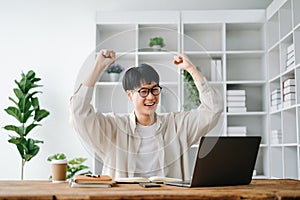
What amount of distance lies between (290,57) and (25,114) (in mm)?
2421

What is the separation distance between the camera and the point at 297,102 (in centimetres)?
359

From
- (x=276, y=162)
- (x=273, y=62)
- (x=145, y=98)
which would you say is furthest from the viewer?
(x=273, y=62)

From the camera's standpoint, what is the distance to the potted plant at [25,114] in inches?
164

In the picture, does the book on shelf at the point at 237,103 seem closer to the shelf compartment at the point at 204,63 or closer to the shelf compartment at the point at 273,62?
the shelf compartment at the point at 273,62

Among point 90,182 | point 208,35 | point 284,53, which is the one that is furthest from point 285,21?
point 90,182

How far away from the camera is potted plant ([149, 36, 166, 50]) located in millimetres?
1913

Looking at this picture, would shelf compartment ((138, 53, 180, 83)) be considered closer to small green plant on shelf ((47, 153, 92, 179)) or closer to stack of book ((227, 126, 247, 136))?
small green plant on shelf ((47, 153, 92, 179))

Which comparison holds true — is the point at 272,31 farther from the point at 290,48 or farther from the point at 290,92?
the point at 290,92

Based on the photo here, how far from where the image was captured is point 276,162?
13.9ft

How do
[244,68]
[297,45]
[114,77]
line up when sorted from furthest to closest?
[244,68] → [297,45] → [114,77]

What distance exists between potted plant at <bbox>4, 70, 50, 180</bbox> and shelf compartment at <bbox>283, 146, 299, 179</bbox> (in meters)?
2.19

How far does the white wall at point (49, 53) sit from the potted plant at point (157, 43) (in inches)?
103

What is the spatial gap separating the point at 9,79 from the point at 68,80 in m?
0.61

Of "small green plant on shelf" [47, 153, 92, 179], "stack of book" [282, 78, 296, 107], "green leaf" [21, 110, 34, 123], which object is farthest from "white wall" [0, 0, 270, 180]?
"stack of book" [282, 78, 296, 107]
